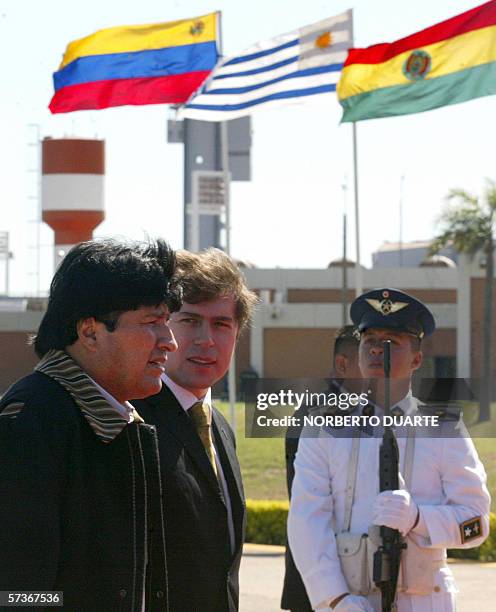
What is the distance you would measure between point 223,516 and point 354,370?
74.4 inches

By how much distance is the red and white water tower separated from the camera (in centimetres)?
4378

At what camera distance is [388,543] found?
3920mm

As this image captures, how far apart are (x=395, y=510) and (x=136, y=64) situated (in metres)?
13.1

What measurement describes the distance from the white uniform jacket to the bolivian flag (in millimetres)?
8946

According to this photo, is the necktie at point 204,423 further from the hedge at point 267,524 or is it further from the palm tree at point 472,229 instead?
the palm tree at point 472,229

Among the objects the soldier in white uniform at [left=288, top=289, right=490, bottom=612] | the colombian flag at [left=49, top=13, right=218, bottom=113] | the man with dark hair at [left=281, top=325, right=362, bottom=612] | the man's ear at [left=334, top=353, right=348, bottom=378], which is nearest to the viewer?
the soldier in white uniform at [left=288, top=289, right=490, bottom=612]

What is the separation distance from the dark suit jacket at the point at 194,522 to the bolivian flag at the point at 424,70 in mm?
9669

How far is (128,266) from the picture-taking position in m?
2.78

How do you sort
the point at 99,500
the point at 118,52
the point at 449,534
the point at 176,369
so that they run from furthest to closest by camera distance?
the point at 118,52
the point at 449,534
the point at 176,369
the point at 99,500

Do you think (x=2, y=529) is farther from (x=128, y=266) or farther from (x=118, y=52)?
(x=118, y=52)

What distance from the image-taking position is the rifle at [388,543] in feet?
12.7

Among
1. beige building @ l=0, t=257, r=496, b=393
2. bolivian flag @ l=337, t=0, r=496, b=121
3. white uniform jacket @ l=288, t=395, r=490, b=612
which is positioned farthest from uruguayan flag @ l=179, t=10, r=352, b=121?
beige building @ l=0, t=257, r=496, b=393

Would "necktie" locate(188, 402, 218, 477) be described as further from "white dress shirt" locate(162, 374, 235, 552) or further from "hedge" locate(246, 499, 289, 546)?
"hedge" locate(246, 499, 289, 546)

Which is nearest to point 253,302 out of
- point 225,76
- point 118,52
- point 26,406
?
point 26,406
